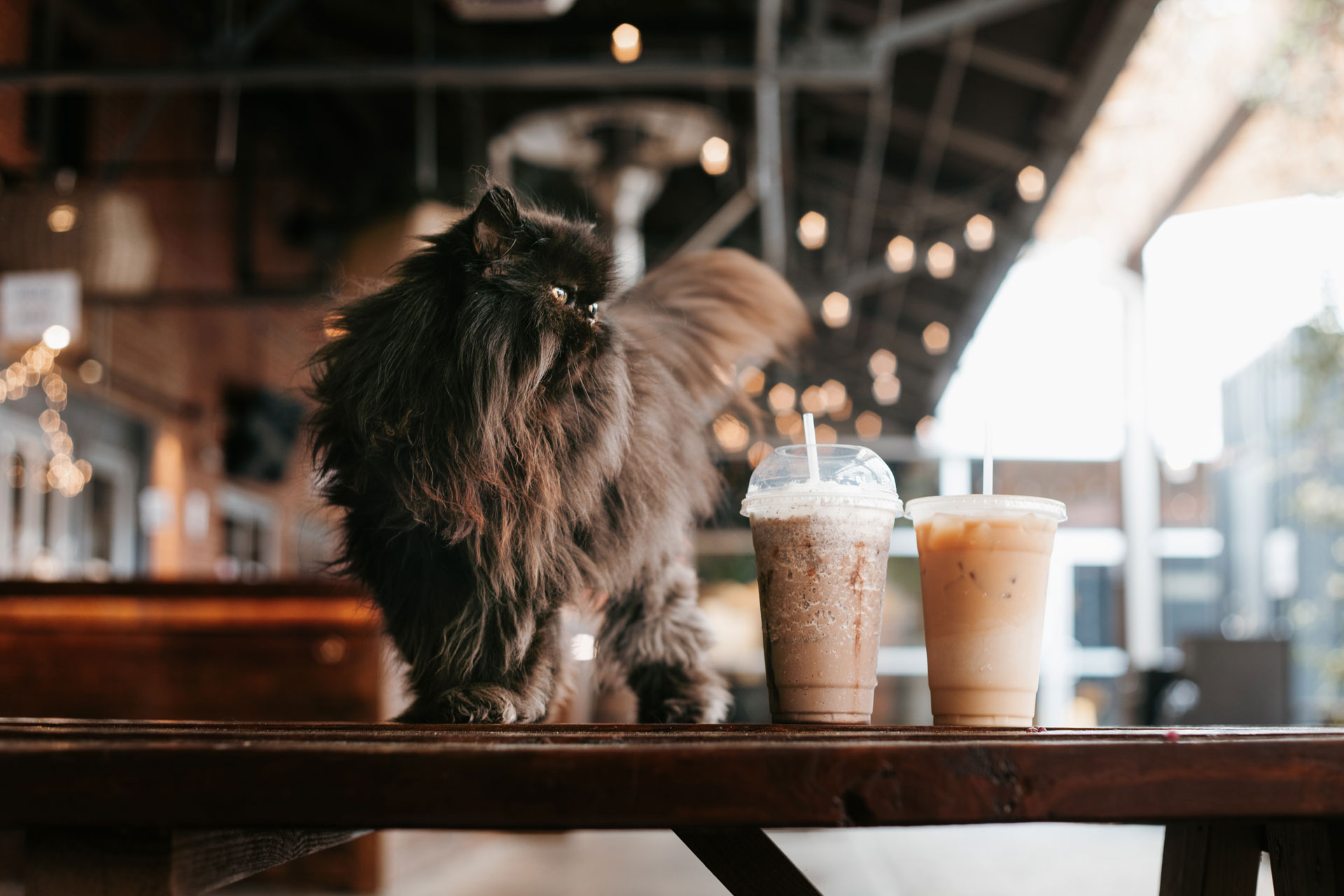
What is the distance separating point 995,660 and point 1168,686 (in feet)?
22.0

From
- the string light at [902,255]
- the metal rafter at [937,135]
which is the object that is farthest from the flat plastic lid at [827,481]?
the string light at [902,255]

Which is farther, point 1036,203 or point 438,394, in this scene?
point 1036,203

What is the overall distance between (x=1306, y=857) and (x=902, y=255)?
7.55m

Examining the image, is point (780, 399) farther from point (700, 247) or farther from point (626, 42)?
point (626, 42)

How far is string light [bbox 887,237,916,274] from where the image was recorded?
8.16 meters

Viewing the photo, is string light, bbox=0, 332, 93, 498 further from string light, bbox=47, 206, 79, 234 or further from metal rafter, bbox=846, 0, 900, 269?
metal rafter, bbox=846, 0, 900, 269

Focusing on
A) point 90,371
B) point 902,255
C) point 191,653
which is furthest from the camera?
point 902,255

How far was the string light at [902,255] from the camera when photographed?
321 inches

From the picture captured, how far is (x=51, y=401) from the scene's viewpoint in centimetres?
621

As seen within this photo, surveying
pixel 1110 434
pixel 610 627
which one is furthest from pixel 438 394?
pixel 1110 434

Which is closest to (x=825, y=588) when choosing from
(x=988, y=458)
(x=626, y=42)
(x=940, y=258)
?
(x=988, y=458)

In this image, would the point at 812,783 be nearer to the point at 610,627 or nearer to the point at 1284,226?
the point at 610,627

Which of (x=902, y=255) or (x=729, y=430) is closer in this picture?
(x=729, y=430)

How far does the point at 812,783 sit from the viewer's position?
74 cm
